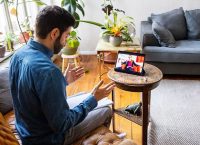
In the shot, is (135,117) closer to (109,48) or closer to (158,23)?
(109,48)

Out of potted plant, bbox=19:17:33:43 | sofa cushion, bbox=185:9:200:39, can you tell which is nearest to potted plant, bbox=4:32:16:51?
potted plant, bbox=19:17:33:43

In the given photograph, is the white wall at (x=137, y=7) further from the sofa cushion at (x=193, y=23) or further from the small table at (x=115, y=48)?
the small table at (x=115, y=48)

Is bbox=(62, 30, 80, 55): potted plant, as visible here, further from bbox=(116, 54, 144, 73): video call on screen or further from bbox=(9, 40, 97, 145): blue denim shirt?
bbox=(9, 40, 97, 145): blue denim shirt

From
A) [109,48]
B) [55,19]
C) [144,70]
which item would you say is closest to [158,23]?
[109,48]

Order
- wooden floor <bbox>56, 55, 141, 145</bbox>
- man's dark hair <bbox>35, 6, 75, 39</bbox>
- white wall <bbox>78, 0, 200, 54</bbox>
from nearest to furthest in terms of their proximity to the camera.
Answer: man's dark hair <bbox>35, 6, 75, 39</bbox>, wooden floor <bbox>56, 55, 141, 145</bbox>, white wall <bbox>78, 0, 200, 54</bbox>

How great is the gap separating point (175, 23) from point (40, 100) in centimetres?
291

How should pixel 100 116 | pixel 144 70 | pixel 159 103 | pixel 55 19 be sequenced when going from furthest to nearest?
pixel 159 103 → pixel 144 70 → pixel 100 116 → pixel 55 19

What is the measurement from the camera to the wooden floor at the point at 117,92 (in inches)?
85.1

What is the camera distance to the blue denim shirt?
3.54 ft

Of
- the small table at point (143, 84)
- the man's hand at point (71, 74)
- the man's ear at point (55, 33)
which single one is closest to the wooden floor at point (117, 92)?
the small table at point (143, 84)

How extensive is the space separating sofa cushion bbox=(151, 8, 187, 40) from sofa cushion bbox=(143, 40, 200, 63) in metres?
0.38

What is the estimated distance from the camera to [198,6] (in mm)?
3918

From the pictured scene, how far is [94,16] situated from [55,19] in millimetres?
3026

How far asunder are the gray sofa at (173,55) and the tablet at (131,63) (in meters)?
1.37
